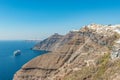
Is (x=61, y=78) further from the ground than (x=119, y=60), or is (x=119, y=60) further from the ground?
(x=119, y=60)

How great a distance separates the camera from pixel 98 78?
547 ft

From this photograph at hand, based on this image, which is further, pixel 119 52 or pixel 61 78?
pixel 61 78

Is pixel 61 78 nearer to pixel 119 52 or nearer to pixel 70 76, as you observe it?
pixel 70 76

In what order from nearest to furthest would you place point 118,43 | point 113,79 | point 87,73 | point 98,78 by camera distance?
point 113,79 → point 98,78 → point 87,73 → point 118,43

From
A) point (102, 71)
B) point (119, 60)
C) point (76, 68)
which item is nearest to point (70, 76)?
point (76, 68)

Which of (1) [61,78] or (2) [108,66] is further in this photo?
(1) [61,78]

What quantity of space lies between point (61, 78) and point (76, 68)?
14.0 meters

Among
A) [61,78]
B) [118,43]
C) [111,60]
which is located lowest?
[61,78]

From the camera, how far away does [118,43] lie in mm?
189625

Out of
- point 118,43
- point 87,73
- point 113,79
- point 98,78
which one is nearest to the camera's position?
point 113,79

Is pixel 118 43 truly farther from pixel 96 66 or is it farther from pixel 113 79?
pixel 113 79

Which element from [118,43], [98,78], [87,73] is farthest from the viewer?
[118,43]

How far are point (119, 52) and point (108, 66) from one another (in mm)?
12771

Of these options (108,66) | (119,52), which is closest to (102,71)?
(108,66)
